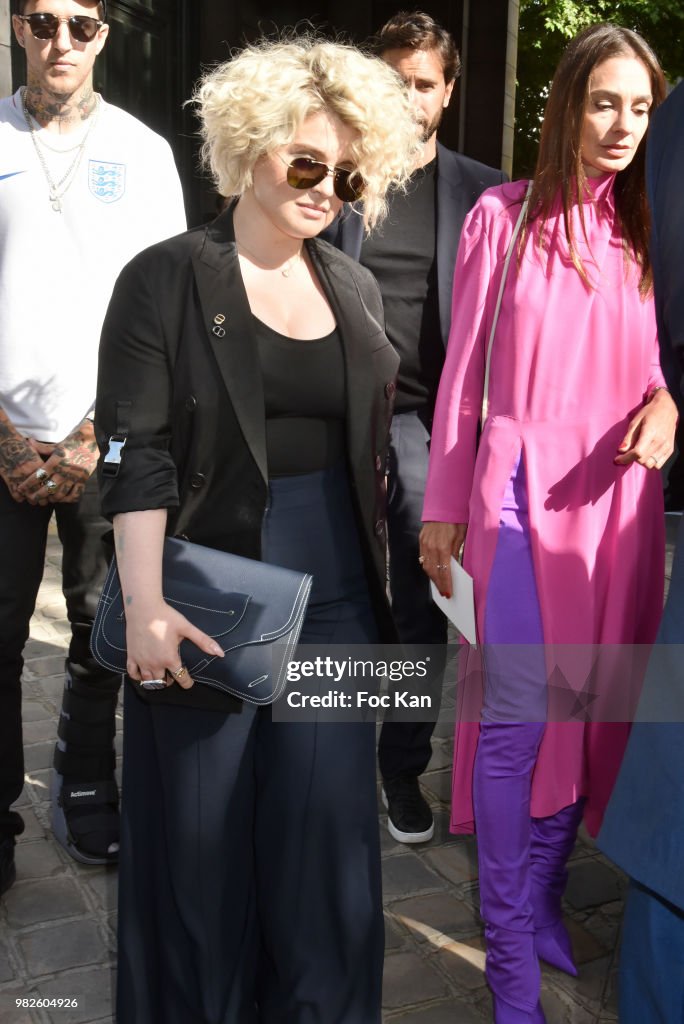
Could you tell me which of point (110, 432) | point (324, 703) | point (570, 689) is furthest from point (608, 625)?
point (110, 432)

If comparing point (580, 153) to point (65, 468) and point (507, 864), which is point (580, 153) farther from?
point (507, 864)

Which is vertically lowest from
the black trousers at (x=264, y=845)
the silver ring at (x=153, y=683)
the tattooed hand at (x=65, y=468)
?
the black trousers at (x=264, y=845)

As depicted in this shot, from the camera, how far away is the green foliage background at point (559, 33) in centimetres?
2566

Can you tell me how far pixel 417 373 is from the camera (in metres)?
4.03

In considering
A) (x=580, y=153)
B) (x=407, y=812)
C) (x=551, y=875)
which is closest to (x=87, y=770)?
(x=407, y=812)

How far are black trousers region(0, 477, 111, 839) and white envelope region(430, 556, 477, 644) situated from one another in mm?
1159

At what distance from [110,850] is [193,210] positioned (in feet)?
25.6

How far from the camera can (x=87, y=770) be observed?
3.94 m

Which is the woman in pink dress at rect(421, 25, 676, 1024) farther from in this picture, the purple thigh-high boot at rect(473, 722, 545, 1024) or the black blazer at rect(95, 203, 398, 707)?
the black blazer at rect(95, 203, 398, 707)

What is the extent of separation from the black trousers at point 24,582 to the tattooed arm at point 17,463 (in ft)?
0.20

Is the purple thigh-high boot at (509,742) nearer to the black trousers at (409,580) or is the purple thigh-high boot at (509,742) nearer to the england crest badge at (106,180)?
the black trousers at (409,580)

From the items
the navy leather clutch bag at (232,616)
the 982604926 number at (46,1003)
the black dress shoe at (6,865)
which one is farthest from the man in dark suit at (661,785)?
the black dress shoe at (6,865)

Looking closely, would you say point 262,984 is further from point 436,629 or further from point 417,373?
point 417,373

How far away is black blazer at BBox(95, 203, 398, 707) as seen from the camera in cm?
234
